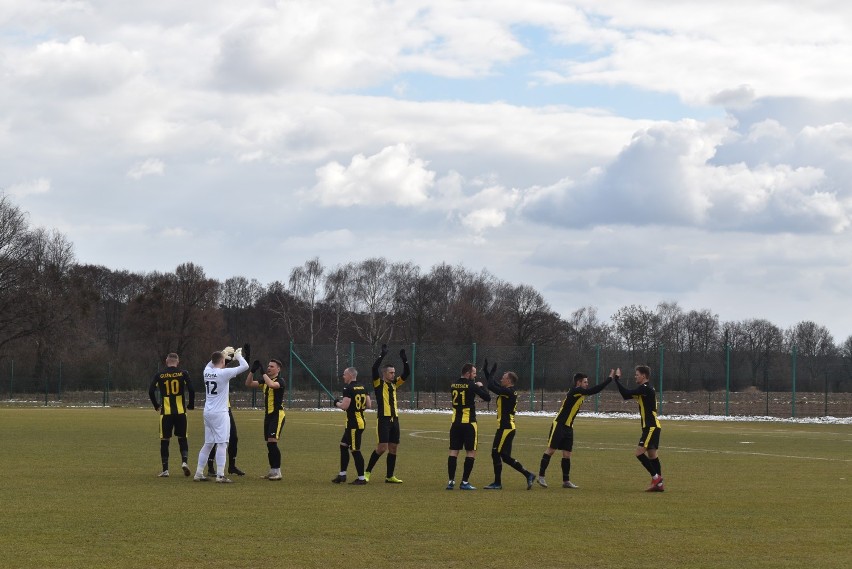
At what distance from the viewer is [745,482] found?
19781mm

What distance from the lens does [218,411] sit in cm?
1870

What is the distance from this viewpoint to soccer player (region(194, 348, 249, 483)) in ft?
61.0

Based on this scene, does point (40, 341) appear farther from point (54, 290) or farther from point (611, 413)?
point (611, 413)

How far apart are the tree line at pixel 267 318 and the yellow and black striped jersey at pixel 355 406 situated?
44325mm

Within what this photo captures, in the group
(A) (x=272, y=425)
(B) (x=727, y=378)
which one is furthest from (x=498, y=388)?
(B) (x=727, y=378)

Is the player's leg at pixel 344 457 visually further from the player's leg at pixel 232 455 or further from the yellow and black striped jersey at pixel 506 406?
the yellow and black striped jersey at pixel 506 406

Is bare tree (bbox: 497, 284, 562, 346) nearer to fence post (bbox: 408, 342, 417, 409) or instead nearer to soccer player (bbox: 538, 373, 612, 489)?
fence post (bbox: 408, 342, 417, 409)

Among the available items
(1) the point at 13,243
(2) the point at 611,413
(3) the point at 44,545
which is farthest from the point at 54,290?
(3) the point at 44,545

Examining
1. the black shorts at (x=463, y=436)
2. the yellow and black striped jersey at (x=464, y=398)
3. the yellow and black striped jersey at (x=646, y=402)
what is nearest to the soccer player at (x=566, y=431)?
the yellow and black striped jersey at (x=646, y=402)

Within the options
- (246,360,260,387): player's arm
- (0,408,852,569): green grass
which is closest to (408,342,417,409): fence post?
(0,408,852,569): green grass

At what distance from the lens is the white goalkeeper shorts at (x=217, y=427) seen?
61.0 ft

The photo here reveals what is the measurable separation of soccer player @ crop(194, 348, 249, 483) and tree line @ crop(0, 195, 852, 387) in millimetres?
45452

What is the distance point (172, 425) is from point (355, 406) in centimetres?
354

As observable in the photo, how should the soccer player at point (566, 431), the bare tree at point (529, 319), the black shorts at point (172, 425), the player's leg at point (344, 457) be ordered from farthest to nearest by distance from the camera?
the bare tree at point (529, 319)
the black shorts at point (172, 425)
the player's leg at point (344, 457)
the soccer player at point (566, 431)
